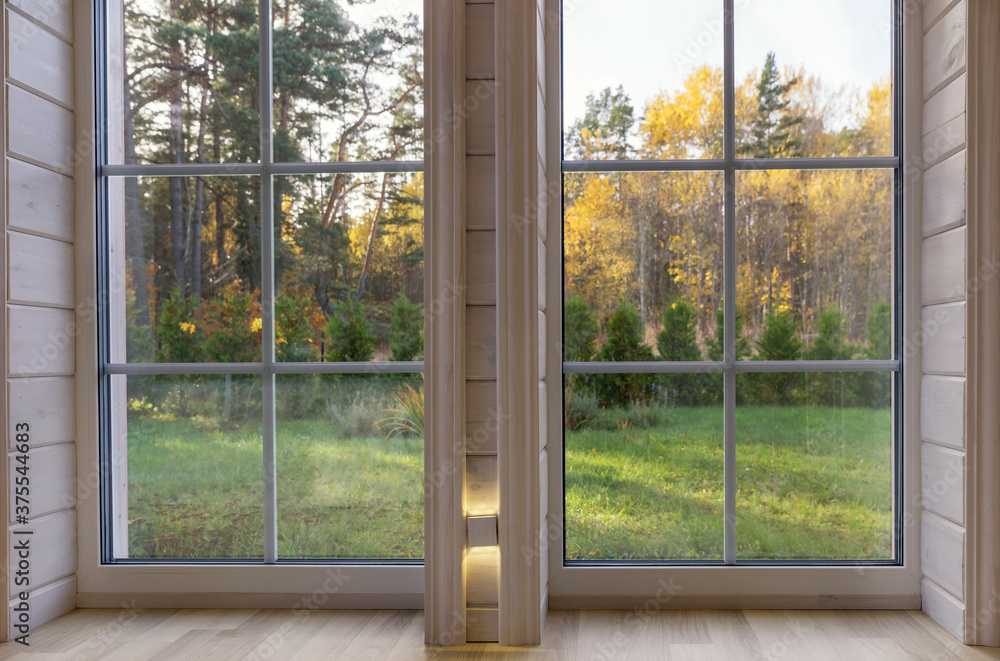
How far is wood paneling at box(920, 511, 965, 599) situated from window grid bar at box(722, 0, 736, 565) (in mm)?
445

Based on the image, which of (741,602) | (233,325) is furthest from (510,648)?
(233,325)

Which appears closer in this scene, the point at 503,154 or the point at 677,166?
the point at 503,154

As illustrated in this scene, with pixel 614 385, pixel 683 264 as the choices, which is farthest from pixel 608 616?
pixel 683 264

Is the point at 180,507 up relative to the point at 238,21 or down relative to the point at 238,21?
down

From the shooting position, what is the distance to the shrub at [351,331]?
5.08 ft

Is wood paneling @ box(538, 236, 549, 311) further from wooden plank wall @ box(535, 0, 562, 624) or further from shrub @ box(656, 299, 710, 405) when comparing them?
shrub @ box(656, 299, 710, 405)

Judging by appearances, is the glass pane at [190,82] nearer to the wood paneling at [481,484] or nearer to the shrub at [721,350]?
the wood paneling at [481,484]

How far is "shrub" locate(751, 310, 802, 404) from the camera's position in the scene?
1.50 m

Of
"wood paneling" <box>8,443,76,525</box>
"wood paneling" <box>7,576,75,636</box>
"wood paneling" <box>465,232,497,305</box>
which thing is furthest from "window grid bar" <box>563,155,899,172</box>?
"wood paneling" <box>7,576,75,636</box>

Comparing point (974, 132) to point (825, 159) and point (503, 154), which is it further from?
point (503, 154)

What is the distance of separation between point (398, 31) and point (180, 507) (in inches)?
A: 53.5

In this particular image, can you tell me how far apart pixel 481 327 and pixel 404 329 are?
11.2 inches

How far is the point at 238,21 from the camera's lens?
5.06 feet

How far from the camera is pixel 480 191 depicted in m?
1.35
